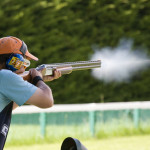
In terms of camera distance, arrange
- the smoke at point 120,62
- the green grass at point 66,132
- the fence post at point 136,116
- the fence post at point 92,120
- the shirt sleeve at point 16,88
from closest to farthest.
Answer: the shirt sleeve at point 16,88
the green grass at point 66,132
the fence post at point 92,120
the fence post at point 136,116
the smoke at point 120,62

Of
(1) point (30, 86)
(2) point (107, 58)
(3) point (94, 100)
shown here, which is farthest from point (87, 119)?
(1) point (30, 86)

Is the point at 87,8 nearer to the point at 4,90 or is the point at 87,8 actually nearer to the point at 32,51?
the point at 32,51

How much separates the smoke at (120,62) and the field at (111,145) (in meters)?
2.42

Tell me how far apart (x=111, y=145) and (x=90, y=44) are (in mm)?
3205

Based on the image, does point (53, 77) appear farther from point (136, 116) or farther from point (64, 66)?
point (136, 116)

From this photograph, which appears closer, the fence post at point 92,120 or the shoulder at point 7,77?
the shoulder at point 7,77

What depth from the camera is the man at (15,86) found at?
10.7ft

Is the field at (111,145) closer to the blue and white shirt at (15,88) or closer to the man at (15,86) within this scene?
the man at (15,86)

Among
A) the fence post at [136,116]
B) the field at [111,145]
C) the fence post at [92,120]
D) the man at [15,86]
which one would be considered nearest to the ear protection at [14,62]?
the man at [15,86]

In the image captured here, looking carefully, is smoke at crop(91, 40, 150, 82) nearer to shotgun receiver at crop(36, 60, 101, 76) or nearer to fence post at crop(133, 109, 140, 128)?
fence post at crop(133, 109, 140, 128)

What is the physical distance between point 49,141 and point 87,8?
11.9 ft

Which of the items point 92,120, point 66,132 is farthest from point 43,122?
point 92,120

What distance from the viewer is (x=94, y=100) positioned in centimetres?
1081

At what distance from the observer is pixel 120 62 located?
12.1 m
